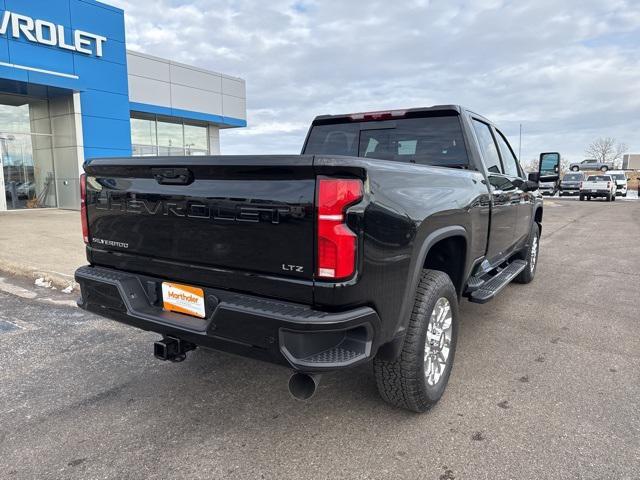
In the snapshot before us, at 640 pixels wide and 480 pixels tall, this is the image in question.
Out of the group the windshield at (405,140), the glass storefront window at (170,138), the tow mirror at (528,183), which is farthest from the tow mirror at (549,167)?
the glass storefront window at (170,138)

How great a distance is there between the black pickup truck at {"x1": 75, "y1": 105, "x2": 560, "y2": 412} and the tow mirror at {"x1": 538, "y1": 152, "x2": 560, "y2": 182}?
99.0 inches

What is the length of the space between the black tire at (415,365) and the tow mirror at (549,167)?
3407 mm

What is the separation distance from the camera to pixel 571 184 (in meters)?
36.3

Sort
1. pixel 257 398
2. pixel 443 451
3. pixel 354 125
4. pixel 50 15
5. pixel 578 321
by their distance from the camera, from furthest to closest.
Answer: pixel 50 15 < pixel 578 321 < pixel 354 125 < pixel 257 398 < pixel 443 451

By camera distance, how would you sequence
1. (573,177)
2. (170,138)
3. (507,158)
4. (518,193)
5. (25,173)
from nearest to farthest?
(518,193), (507,158), (25,173), (170,138), (573,177)

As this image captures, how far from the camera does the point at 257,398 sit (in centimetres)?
307

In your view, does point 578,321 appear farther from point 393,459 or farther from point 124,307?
point 124,307

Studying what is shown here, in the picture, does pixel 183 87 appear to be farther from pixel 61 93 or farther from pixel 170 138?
pixel 61 93

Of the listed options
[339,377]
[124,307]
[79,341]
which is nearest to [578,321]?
[339,377]

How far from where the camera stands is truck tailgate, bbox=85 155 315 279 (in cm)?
216

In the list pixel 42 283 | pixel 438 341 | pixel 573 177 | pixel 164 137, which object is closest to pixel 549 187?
pixel 438 341

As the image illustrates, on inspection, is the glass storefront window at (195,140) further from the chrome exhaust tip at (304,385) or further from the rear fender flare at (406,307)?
the chrome exhaust tip at (304,385)

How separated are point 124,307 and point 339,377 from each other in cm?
156

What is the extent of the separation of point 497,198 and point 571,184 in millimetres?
37061
